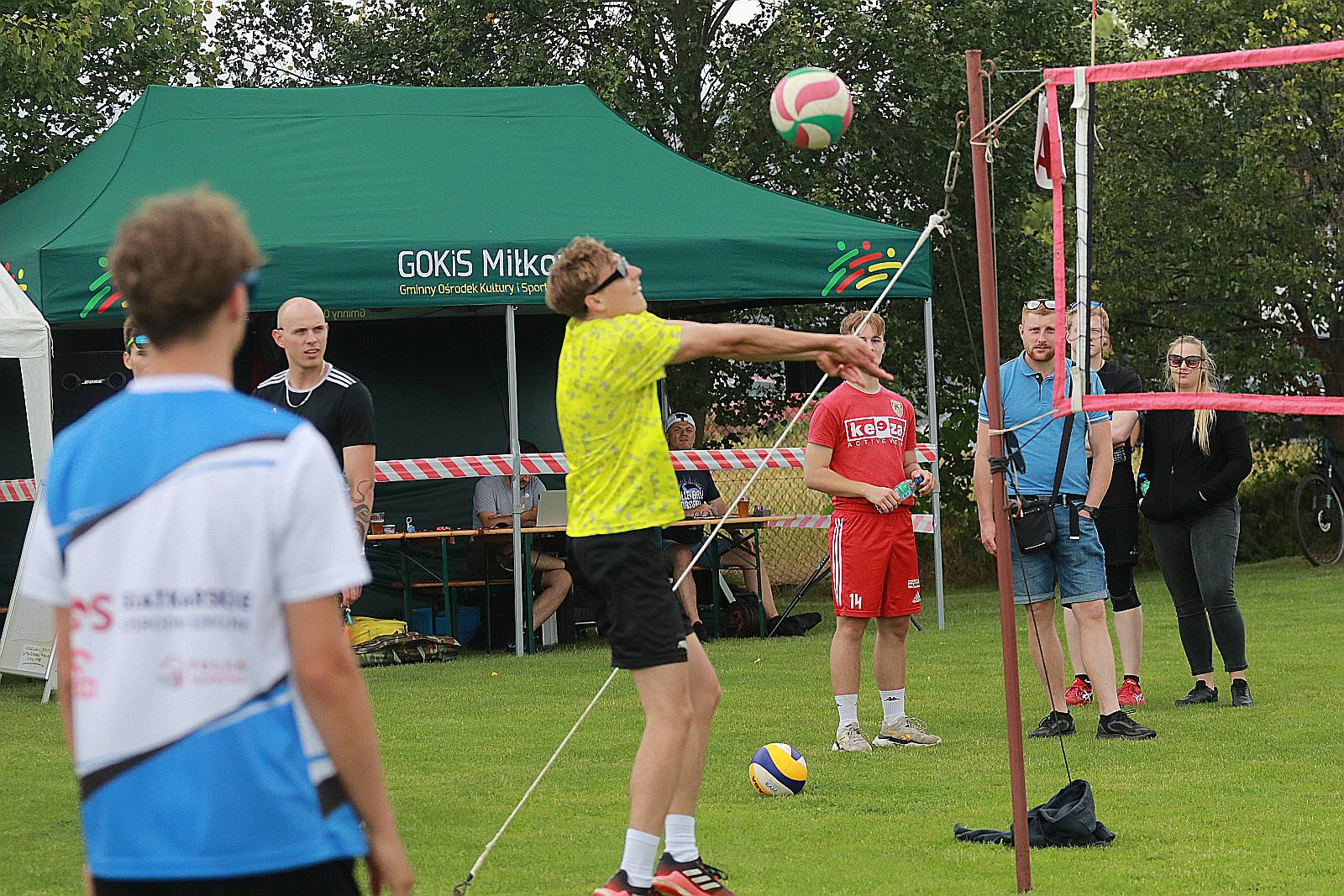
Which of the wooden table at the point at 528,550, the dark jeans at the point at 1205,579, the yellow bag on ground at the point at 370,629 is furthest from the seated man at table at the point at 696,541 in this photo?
the dark jeans at the point at 1205,579

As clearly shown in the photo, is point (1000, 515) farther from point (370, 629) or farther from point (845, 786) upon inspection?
point (370, 629)

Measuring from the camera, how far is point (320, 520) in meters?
2.37

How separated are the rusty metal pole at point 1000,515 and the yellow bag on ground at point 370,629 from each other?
7594mm

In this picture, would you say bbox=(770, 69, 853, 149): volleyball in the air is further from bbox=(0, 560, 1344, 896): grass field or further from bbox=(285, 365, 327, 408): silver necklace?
bbox=(0, 560, 1344, 896): grass field

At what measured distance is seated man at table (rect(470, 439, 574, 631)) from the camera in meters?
12.7

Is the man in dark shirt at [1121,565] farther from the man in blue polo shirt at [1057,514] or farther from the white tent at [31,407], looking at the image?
the white tent at [31,407]

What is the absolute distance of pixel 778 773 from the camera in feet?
21.7

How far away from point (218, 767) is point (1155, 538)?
730cm

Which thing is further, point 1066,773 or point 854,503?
point 854,503

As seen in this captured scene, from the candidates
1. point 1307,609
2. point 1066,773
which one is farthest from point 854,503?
point 1307,609

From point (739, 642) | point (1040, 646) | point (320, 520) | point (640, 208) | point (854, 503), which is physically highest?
point (640, 208)

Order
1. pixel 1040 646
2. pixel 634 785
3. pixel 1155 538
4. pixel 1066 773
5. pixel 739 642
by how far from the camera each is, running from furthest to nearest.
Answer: pixel 739 642
pixel 1155 538
pixel 1040 646
pixel 1066 773
pixel 634 785

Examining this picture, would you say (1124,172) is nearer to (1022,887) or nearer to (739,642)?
(739,642)

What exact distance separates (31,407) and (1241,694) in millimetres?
7046
